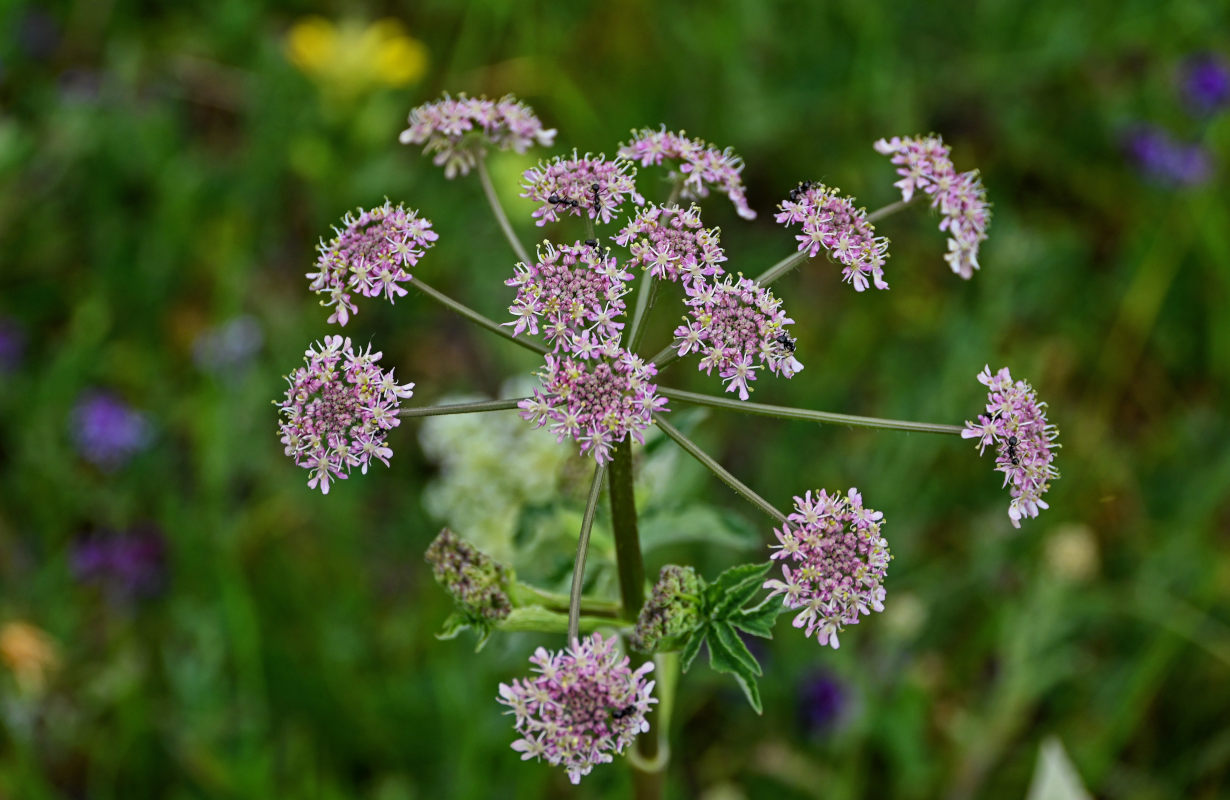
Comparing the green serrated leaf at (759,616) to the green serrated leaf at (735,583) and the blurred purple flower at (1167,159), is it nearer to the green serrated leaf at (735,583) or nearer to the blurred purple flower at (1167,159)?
the green serrated leaf at (735,583)

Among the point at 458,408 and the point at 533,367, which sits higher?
the point at 533,367

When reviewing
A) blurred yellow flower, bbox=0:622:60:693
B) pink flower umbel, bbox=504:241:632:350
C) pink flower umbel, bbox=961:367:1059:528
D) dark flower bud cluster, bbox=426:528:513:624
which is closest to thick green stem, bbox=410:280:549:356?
pink flower umbel, bbox=504:241:632:350

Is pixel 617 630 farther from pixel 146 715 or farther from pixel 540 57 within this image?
pixel 540 57

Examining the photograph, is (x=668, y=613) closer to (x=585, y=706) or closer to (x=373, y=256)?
(x=585, y=706)

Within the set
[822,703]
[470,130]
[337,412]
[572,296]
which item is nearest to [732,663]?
[572,296]

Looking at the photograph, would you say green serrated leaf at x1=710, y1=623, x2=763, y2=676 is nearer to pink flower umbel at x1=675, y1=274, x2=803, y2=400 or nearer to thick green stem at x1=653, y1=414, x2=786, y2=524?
thick green stem at x1=653, y1=414, x2=786, y2=524
